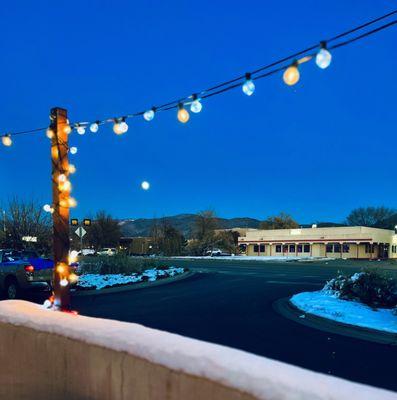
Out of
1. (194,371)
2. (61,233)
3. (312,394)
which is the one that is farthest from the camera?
(61,233)

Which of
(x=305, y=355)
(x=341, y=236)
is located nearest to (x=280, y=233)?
(x=341, y=236)

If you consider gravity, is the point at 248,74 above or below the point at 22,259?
above

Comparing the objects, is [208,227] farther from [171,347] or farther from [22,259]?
[171,347]

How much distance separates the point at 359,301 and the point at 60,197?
30.2 feet

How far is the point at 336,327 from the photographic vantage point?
10391 mm

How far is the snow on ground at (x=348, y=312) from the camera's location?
1038cm

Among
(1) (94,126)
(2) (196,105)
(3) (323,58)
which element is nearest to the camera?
(3) (323,58)

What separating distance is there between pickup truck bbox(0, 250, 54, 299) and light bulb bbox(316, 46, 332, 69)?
12.3m

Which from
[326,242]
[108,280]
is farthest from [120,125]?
[326,242]

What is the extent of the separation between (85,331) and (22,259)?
13312 millimetres

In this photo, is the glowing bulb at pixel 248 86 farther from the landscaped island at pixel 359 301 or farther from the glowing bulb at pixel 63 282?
the landscaped island at pixel 359 301

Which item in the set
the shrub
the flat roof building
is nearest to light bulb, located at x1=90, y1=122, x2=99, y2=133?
the shrub

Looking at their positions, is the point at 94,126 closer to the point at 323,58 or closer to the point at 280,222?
the point at 323,58

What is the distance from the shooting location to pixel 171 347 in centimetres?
292
